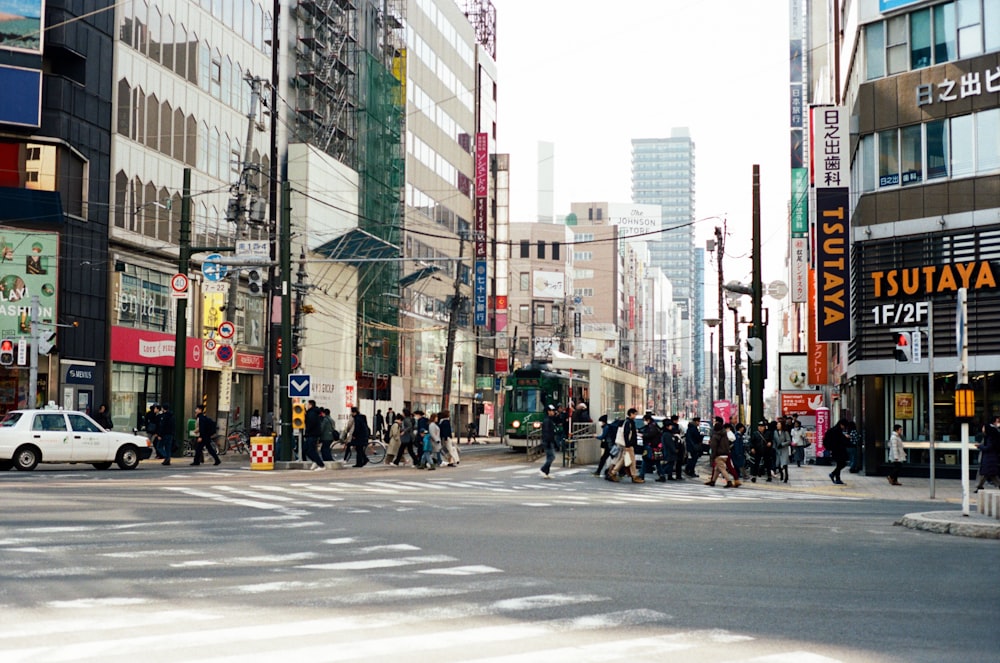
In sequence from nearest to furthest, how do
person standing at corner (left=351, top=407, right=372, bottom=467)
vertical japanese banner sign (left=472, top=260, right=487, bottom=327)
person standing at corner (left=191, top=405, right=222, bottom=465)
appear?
person standing at corner (left=191, top=405, right=222, bottom=465) < person standing at corner (left=351, top=407, right=372, bottom=467) < vertical japanese banner sign (left=472, top=260, right=487, bottom=327)

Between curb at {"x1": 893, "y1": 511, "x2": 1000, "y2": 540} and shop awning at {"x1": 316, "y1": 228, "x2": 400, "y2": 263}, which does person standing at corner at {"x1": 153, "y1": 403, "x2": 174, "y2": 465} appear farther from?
curb at {"x1": 893, "y1": 511, "x2": 1000, "y2": 540}

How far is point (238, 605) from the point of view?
9.73m

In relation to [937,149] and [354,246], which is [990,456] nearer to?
[937,149]

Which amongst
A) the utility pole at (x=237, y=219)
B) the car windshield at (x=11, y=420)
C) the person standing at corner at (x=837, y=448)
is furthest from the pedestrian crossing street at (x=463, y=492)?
the utility pole at (x=237, y=219)

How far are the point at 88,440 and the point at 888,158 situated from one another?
23.3 m

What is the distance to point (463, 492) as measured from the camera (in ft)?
83.5

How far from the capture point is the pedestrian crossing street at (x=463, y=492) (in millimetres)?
21375

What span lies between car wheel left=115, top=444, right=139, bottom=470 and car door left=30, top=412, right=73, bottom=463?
165 cm

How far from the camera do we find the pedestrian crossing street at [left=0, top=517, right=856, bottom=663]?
7.85 m

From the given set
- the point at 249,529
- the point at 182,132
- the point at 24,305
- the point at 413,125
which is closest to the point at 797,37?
the point at 413,125

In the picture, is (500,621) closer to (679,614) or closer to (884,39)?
(679,614)

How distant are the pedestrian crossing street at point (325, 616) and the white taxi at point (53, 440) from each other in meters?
17.6

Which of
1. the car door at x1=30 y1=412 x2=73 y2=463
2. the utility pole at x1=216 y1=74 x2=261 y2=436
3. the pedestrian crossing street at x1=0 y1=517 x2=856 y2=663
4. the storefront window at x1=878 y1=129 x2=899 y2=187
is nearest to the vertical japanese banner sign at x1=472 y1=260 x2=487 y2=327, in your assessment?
the utility pole at x1=216 y1=74 x2=261 y2=436

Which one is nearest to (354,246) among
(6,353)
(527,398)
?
(527,398)
